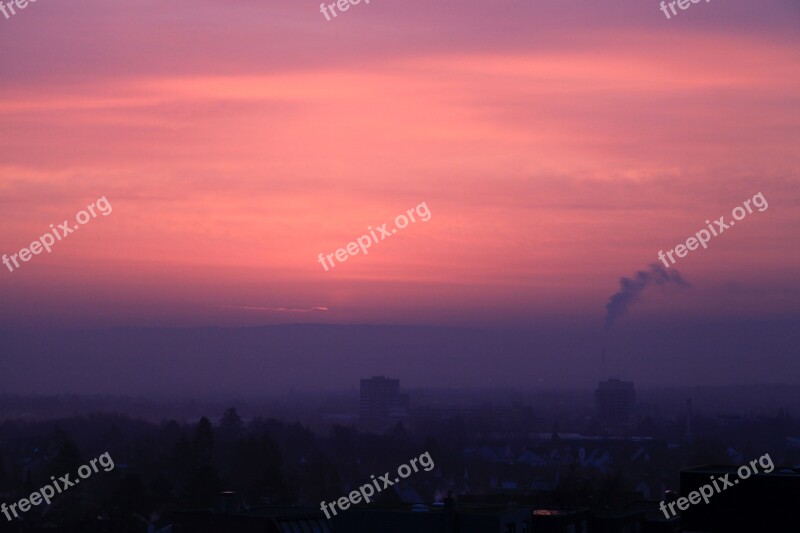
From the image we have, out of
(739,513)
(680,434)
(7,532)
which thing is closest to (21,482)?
(7,532)

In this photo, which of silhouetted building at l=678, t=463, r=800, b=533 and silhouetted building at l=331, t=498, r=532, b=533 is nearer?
silhouetted building at l=678, t=463, r=800, b=533

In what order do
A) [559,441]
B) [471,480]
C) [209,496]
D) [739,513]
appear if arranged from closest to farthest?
[739,513]
[209,496]
[471,480]
[559,441]

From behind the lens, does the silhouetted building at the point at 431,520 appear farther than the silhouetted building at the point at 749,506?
Yes

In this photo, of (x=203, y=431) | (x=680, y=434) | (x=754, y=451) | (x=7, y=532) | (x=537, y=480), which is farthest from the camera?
(x=680, y=434)

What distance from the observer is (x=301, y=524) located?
117 feet

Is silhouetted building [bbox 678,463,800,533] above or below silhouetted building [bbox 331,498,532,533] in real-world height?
below

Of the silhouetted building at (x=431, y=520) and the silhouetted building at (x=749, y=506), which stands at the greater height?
the silhouetted building at (x=431, y=520)

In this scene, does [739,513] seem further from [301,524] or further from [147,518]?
[147,518]

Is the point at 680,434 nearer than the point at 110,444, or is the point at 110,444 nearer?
the point at 110,444

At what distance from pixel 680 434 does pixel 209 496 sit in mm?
110071

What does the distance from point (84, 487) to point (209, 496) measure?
13.4 m

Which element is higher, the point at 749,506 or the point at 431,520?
the point at 431,520

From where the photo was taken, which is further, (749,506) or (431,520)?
(431,520)

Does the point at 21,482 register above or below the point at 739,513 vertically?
above
